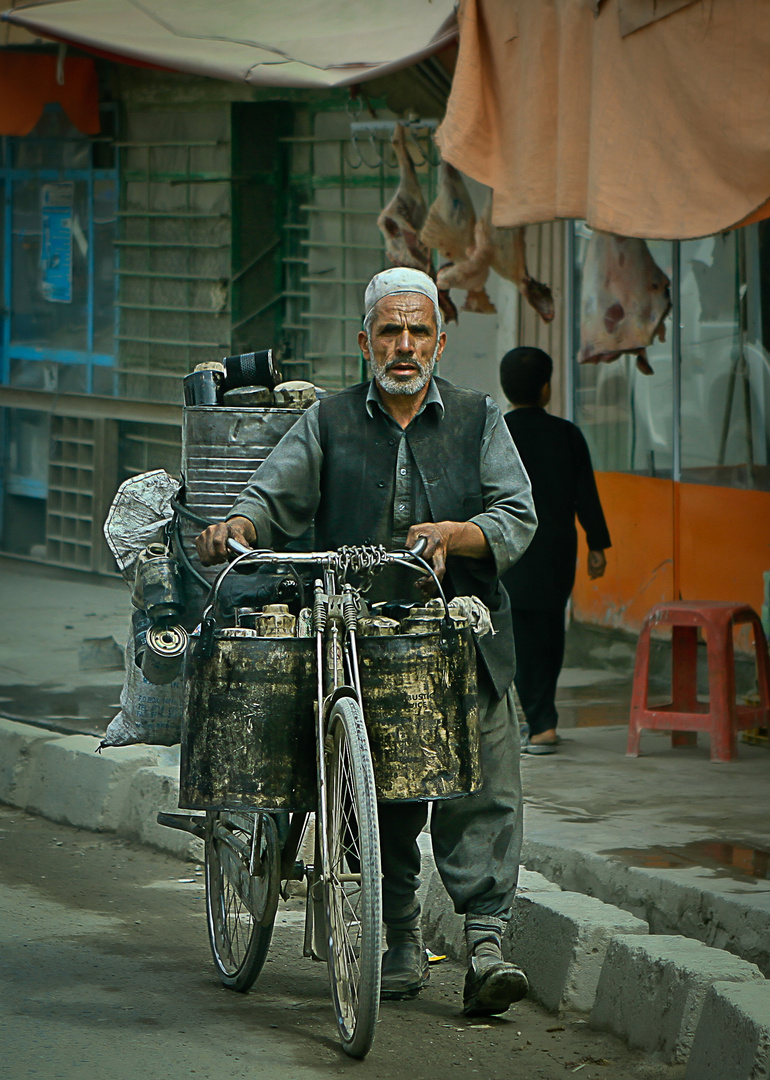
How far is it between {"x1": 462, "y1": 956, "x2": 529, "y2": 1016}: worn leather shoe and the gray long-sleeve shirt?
112 cm

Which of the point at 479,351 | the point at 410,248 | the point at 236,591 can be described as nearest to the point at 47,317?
the point at 479,351

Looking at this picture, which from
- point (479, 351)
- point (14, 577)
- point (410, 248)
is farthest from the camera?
point (14, 577)

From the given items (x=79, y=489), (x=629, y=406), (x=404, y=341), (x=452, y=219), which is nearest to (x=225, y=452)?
(x=404, y=341)

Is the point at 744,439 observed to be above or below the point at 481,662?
above

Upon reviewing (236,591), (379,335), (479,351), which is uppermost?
(479,351)

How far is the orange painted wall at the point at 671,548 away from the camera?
8.46 m

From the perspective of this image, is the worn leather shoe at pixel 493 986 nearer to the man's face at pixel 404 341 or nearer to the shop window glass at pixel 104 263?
the man's face at pixel 404 341

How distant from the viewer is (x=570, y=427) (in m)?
7.46

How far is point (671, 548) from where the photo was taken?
A: 8.93 m

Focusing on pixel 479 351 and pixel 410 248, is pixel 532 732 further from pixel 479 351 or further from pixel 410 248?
pixel 479 351

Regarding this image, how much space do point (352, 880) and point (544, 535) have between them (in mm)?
3719

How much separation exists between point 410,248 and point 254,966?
471cm

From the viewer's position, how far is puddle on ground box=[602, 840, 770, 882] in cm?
517

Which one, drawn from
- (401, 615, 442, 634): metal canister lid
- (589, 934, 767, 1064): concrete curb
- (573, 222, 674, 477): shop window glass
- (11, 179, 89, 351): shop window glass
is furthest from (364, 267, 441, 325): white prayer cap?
(11, 179, 89, 351): shop window glass
